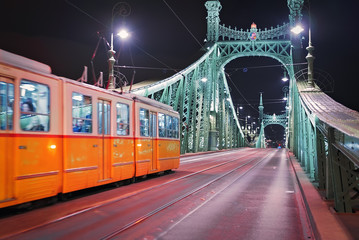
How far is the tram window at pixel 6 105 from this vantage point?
22.7 ft

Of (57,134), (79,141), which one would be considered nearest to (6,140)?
(57,134)

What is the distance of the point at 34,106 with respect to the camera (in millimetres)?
7711

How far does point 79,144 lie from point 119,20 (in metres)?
11.5

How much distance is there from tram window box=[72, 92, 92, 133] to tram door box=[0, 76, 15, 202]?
1987mm

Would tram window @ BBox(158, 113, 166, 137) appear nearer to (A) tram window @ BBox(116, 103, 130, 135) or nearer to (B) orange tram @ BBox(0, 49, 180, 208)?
(B) orange tram @ BBox(0, 49, 180, 208)

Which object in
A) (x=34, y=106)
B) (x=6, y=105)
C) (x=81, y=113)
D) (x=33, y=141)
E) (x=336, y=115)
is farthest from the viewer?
(x=336, y=115)

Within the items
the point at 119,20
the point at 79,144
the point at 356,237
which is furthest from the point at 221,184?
the point at 119,20

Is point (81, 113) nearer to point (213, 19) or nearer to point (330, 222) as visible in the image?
point (330, 222)

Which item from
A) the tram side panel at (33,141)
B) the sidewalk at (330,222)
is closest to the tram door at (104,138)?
the tram side panel at (33,141)

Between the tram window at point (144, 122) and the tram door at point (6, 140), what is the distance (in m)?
5.97

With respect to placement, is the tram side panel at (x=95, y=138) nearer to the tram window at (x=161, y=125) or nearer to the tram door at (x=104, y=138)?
the tram door at (x=104, y=138)

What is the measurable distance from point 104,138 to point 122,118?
1384mm

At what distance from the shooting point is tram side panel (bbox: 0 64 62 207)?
22.9 feet

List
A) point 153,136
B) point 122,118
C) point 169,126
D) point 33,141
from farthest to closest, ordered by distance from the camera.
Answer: point 169,126 < point 153,136 < point 122,118 < point 33,141
